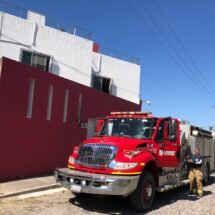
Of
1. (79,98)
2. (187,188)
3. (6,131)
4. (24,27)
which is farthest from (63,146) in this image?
(24,27)

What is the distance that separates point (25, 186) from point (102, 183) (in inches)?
148

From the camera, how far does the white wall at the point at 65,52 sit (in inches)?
723

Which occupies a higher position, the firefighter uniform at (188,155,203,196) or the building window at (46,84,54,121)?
the building window at (46,84,54,121)

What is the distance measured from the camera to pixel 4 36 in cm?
1806

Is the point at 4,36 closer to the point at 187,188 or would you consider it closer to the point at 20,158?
the point at 20,158

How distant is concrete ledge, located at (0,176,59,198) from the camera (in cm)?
1023

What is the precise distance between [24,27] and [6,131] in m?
8.73

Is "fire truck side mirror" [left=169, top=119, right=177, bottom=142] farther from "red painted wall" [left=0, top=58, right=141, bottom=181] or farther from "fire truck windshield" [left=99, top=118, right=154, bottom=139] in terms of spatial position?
"red painted wall" [left=0, top=58, right=141, bottom=181]

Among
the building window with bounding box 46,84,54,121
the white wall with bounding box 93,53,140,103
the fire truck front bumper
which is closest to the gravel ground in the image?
the fire truck front bumper

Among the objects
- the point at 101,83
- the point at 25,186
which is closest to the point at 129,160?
the point at 25,186

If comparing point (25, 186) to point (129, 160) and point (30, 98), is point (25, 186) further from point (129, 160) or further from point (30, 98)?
point (129, 160)

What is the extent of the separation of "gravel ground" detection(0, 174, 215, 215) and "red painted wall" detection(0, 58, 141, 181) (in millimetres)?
2157

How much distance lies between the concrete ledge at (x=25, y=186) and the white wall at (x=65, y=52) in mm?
8375

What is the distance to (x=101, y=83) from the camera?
2394cm
